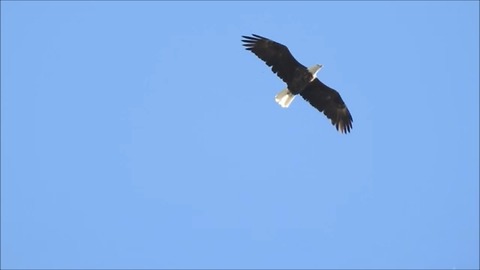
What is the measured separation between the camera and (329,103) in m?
27.4

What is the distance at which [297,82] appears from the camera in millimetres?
26547

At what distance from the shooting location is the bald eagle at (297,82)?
1030 inches

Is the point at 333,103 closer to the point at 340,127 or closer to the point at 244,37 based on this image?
the point at 340,127

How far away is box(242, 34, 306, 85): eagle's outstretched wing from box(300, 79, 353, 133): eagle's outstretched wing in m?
0.90

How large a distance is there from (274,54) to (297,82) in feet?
3.15

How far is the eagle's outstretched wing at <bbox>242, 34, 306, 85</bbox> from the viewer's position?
26.1 m

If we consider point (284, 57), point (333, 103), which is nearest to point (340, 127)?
point (333, 103)

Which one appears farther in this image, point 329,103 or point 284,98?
point 329,103

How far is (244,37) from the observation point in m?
26.0

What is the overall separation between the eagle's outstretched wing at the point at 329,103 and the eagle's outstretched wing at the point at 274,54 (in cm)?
90

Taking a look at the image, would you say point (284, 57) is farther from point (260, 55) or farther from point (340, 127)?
point (340, 127)

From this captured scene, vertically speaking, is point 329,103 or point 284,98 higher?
point 329,103

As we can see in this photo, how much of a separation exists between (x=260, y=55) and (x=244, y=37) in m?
0.63

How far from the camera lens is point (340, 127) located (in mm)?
27625
